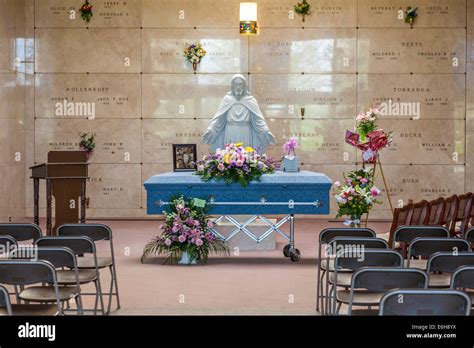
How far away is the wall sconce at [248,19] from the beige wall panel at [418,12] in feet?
6.81

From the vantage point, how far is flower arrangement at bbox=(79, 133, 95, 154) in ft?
50.1

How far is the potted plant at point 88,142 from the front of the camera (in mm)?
15266

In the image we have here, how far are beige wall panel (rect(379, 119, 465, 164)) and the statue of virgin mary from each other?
12.5 ft

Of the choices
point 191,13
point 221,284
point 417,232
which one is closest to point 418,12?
point 191,13

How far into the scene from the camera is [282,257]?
429 inches

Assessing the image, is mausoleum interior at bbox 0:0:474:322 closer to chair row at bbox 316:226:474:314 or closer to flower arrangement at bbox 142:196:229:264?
flower arrangement at bbox 142:196:229:264

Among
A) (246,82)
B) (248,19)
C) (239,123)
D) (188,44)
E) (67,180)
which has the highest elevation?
(248,19)

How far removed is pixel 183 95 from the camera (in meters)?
15.5

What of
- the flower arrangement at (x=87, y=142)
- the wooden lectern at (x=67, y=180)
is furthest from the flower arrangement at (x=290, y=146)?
the flower arrangement at (x=87, y=142)

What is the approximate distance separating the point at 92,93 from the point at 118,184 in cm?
165

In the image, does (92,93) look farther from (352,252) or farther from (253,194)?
(352,252)

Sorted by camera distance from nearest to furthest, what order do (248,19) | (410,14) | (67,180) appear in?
(67,180) → (248,19) → (410,14)

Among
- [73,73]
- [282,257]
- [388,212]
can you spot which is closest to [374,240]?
[282,257]

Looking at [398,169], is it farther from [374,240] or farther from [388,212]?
[374,240]
